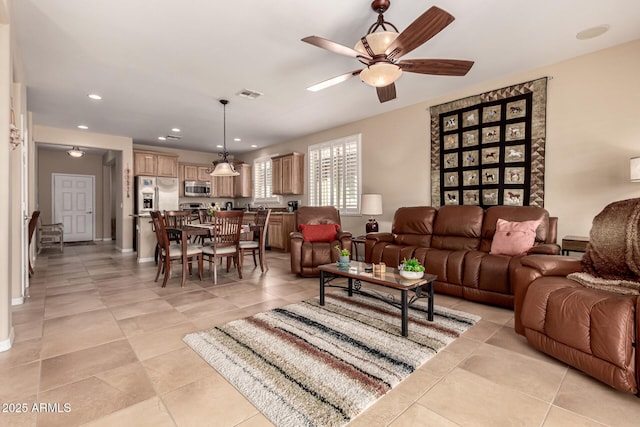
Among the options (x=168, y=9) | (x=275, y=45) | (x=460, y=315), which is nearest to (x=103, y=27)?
(x=168, y=9)

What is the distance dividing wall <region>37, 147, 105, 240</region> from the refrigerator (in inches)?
128

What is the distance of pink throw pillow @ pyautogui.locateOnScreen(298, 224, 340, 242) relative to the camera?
450 cm

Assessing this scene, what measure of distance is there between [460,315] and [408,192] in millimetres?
2623

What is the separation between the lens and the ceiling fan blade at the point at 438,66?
254 centimetres

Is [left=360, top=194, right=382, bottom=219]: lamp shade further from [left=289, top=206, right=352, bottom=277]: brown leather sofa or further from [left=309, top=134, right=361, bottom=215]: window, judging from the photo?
[left=309, top=134, right=361, bottom=215]: window

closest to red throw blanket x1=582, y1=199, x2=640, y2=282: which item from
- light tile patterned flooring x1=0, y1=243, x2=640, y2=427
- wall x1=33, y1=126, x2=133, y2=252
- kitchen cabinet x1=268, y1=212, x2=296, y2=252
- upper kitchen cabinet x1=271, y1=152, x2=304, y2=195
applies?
light tile patterned flooring x1=0, y1=243, x2=640, y2=427

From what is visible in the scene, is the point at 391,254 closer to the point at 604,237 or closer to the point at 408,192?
the point at 408,192

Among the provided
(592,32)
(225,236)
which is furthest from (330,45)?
(225,236)

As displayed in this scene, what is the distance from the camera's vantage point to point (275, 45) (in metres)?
3.08

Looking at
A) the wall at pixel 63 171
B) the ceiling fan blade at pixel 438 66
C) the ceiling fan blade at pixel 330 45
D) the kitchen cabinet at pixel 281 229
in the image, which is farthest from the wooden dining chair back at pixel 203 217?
the wall at pixel 63 171

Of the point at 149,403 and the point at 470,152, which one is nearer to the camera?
the point at 149,403

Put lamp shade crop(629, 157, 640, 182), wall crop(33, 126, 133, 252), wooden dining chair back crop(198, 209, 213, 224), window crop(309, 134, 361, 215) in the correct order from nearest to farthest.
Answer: lamp shade crop(629, 157, 640, 182) < wooden dining chair back crop(198, 209, 213, 224) < window crop(309, 134, 361, 215) < wall crop(33, 126, 133, 252)

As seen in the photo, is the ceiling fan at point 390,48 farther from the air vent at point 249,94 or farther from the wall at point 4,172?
the wall at point 4,172

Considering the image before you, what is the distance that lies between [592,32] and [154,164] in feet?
26.9
